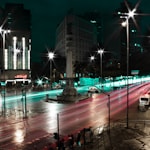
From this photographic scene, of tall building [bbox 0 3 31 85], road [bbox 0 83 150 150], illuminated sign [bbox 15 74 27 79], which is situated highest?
tall building [bbox 0 3 31 85]

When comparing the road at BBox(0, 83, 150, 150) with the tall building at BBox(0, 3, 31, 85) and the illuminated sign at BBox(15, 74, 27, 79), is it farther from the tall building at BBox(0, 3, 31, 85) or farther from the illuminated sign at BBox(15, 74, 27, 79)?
the illuminated sign at BBox(15, 74, 27, 79)

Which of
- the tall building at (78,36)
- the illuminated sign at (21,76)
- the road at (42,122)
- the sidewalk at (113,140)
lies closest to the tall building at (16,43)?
the illuminated sign at (21,76)

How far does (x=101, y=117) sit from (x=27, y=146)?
13322 mm

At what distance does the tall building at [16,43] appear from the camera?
93.4m

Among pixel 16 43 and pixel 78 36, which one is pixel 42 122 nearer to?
pixel 16 43

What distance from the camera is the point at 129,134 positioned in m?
22.2

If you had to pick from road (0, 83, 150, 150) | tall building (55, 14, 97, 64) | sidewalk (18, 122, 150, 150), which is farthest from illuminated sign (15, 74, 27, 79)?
sidewalk (18, 122, 150, 150)

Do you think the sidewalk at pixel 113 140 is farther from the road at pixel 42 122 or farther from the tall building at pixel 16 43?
the tall building at pixel 16 43

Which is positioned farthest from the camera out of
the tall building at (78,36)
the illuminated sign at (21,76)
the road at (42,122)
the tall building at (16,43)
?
the tall building at (78,36)

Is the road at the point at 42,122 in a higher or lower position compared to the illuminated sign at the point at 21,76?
lower

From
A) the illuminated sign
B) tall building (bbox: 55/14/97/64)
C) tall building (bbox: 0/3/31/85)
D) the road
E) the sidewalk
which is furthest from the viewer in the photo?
tall building (bbox: 55/14/97/64)

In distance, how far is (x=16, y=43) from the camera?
317 feet

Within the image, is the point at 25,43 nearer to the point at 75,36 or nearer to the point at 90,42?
the point at 75,36

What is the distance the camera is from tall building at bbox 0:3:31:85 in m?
93.4
